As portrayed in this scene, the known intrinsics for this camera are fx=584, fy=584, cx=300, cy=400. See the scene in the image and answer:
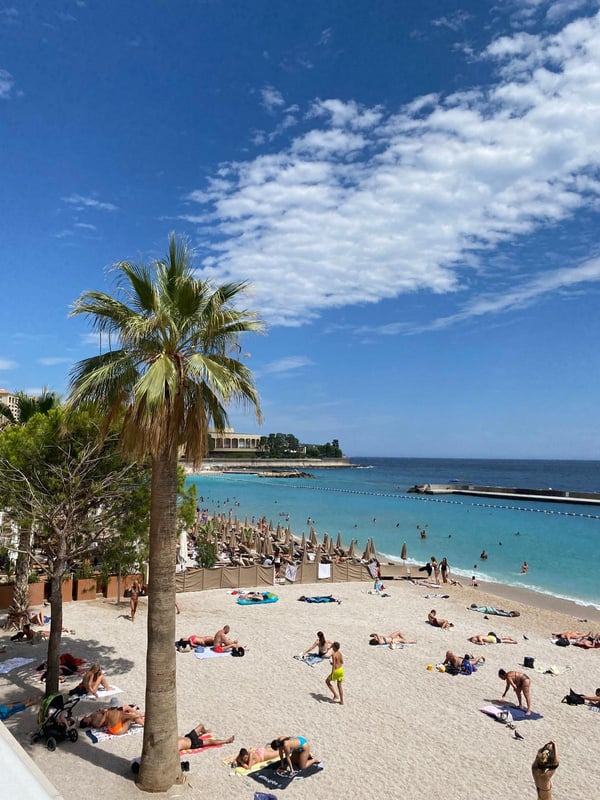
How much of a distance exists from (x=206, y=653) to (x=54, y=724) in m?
5.34

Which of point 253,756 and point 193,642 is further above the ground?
point 253,756

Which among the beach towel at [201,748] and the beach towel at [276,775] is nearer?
the beach towel at [276,775]

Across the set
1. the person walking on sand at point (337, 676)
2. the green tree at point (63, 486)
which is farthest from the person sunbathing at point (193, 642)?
the green tree at point (63, 486)

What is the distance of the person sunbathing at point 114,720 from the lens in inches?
373

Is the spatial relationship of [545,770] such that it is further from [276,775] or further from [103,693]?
[103,693]

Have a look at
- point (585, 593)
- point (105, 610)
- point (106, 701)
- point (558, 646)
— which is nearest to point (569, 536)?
point (585, 593)

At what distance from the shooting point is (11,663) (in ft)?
41.5

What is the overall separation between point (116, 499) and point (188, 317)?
15.8ft

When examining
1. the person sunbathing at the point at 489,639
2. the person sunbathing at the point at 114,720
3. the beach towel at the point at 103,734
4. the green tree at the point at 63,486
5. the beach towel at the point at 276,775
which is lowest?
the person sunbathing at the point at 489,639

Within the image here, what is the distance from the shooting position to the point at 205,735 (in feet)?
31.0

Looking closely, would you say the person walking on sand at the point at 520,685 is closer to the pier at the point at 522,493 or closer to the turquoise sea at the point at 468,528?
the turquoise sea at the point at 468,528

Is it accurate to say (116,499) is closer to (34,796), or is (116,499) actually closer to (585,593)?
(34,796)

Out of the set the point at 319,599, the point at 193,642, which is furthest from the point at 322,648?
the point at 319,599

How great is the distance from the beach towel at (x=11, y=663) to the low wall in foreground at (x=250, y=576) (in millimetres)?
8077
